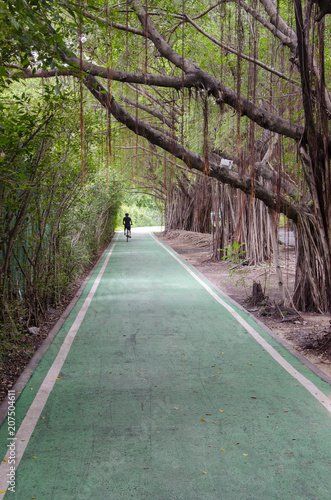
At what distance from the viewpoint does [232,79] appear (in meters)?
10.7

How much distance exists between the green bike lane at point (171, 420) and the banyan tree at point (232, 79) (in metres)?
1.75

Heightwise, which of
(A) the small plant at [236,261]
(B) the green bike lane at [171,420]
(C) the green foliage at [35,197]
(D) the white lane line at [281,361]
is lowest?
(D) the white lane line at [281,361]

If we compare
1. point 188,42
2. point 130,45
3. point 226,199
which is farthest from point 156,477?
point 226,199

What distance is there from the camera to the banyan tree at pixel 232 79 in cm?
448

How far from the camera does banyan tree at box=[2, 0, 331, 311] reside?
4.48 m

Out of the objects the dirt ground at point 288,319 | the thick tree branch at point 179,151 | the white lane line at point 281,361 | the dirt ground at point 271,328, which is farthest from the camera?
the thick tree branch at point 179,151

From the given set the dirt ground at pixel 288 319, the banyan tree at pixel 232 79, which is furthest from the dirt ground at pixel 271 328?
the banyan tree at pixel 232 79

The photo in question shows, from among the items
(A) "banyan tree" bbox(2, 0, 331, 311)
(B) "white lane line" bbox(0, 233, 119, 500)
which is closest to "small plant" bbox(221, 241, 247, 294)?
(A) "banyan tree" bbox(2, 0, 331, 311)

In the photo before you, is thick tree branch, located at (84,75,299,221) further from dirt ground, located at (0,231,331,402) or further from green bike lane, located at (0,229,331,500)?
green bike lane, located at (0,229,331,500)

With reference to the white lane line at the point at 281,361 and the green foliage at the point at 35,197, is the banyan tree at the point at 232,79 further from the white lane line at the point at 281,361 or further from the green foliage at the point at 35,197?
the white lane line at the point at 281,361

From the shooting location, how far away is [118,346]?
19.5 ft

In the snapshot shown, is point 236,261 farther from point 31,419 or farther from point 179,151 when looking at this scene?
point 31,419

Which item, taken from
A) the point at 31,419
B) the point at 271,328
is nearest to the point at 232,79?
the point at 271,328

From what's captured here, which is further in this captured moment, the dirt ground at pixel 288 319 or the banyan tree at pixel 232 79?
the dirt ground at pixel 288 319
